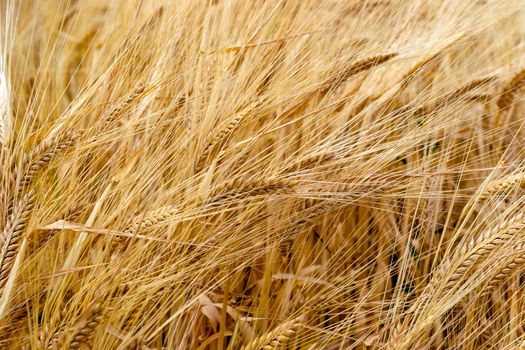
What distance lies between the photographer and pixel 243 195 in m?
1.02

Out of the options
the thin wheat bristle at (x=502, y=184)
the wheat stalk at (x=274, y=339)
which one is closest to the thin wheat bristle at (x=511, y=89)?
the thin wheat bristle at (x=502, y=184)

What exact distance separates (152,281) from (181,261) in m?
0.09

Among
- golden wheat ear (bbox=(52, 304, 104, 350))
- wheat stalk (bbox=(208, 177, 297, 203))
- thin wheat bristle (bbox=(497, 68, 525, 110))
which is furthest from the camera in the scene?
thin wheat bristle (bbox=(497, 68, 525, 110))

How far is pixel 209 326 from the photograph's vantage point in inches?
44.8

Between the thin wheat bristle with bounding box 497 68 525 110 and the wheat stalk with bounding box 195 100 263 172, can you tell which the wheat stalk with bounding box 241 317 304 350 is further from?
the thin wheat bristle with bounding box 497 68 525 110

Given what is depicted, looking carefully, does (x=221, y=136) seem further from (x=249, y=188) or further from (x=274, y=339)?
(x=274, y=339)

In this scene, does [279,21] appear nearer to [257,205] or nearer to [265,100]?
[265,100]

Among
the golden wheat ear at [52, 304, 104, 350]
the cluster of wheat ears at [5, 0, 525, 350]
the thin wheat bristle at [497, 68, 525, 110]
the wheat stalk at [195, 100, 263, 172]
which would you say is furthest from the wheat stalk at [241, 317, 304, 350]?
the thin wheat bristle at [497, 68, 525, 110]

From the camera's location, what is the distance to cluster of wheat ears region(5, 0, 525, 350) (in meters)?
0.94

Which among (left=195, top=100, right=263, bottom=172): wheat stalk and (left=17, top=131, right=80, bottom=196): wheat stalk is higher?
(left=17, top=131, right=80, bottom=196): wheat stalk

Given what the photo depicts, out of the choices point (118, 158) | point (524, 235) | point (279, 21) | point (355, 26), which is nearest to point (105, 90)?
point (118, 158)

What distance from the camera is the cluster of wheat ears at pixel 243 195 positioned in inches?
36.9

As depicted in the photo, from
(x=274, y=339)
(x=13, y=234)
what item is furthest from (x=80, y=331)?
(x=274, y=339)

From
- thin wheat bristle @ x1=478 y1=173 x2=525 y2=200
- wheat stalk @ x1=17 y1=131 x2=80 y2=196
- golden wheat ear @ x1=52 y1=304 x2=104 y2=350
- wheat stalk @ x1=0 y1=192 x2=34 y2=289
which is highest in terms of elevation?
wheat stalk @ x1=17 y1=131 x2=80 y2=196
